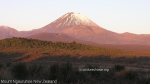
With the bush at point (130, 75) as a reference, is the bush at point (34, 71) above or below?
above

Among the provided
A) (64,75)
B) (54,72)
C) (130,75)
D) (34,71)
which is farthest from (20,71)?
(130,75)

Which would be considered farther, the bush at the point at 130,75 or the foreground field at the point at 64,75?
the bush at the point at 130,75

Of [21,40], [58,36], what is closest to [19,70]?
[21,40]

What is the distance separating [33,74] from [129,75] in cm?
486

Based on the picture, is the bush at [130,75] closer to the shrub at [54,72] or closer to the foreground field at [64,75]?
the foreground field at [64,75]

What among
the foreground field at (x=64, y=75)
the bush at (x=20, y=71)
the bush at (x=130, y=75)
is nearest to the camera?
the foreground field at (x=64, y=75)

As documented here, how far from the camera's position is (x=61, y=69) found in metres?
9.73

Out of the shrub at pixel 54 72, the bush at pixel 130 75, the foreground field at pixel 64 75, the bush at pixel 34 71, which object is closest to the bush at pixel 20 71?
the foreground field at pixel 64 75

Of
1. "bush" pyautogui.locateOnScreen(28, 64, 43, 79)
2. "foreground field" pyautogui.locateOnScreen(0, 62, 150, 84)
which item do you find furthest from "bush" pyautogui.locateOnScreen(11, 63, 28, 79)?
"bush" pyautogui.locateOnScreen(28, 64, 43, 79)

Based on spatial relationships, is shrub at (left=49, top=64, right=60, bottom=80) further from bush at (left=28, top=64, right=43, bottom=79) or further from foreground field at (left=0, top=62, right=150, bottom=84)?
bush at (left=28, top=64, right=43, bottom=79)

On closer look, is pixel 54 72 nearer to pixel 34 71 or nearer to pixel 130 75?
pixel 34 71

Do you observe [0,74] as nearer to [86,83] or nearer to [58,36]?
[86,83]

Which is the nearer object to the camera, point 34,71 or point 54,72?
point 54,72

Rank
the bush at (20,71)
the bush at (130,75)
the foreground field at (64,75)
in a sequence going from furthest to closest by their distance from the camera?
1. the bush at (130,75)
2. the bush at (20,71)
3. the foreground field at (64,75)
